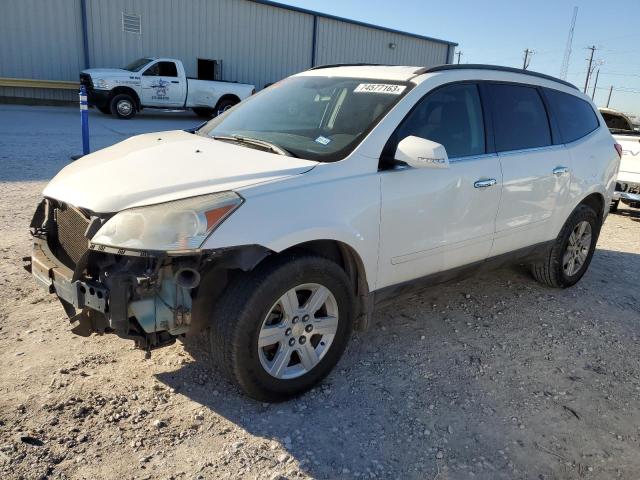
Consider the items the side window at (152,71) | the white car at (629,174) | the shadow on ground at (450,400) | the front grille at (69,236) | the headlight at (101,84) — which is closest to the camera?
the shadow on ground at (450,400)

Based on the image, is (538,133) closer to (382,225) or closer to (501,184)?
(501,184)

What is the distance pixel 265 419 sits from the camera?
2863 mm

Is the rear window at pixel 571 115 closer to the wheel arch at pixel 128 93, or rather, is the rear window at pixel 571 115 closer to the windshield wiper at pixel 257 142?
the windshield wiper at pixel 257 142

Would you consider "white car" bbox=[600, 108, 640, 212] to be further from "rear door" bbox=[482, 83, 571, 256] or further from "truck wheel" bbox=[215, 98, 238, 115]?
"truck wheel" bbox=[215, 98, 238, 115]

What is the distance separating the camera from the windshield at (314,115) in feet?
10.6

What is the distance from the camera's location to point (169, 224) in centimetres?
249

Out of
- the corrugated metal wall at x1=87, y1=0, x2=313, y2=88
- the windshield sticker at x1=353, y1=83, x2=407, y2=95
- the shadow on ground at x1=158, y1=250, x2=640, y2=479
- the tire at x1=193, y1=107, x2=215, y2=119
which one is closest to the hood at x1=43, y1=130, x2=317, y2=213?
the windshield sticker at x1=353, y1=83, x2=407, y2=95

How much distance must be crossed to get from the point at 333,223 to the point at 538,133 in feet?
7.65

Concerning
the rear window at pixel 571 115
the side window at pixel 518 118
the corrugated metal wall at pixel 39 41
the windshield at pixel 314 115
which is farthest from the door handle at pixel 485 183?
the corrugated metal wall at pixel 39 41

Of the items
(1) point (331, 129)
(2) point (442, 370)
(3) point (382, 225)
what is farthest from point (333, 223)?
(2) point (442, 370)

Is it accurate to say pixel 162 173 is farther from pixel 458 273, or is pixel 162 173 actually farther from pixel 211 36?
pixel 211 36

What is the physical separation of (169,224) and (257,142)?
107 centimetres

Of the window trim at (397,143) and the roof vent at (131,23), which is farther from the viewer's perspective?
the roof vent at (131,23)

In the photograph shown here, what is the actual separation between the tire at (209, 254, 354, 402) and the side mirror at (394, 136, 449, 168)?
2.39ft
